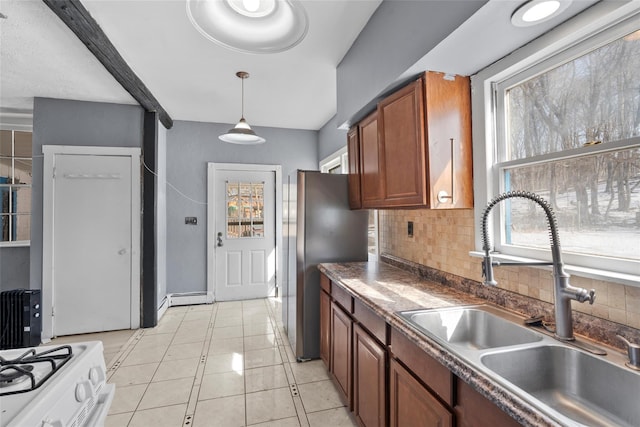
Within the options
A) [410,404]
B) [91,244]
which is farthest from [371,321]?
[91,244]

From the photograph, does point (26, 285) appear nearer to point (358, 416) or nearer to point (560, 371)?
point (358, 416)

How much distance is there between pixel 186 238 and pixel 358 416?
348cm

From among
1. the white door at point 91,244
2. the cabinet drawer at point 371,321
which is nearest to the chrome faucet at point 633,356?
the cabinet drawer at point 371,321

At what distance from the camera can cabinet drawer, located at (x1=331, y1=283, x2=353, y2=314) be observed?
1960 millimetres

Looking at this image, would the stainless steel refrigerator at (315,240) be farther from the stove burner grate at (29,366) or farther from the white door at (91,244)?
the white door at (91,244)

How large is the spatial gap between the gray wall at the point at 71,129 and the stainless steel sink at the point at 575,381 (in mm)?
3978

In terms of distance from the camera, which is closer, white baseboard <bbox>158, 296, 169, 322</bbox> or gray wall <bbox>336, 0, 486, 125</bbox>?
gray wall <bbox>336, 0, 486, 125</bbox>

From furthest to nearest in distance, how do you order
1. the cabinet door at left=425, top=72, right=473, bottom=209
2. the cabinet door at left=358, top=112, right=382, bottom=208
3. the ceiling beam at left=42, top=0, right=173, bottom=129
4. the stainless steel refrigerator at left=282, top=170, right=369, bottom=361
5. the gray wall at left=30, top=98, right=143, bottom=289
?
the gray wall at left=30, top=98, right=143, bottom=289, the stainless steel refrigerator at left=282, top=170, right=369, bottom=361, the cabinet door at left=358, top=112, right=382, bottom=208, the ceiling beam at left=42, top=0, right=173, bottom=129, the cabinet door at left=425, top=72, right=473, bottom=209

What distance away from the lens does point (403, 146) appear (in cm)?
183

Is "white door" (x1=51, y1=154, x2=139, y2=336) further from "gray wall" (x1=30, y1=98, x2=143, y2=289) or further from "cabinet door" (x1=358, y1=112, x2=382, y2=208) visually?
"cabinet door" (x1=358, y1=112, x2=382, y2=208)

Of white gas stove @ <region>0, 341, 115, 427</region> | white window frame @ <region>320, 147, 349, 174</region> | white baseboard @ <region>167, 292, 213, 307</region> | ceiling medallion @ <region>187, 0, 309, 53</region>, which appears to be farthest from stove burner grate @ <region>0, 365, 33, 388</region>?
white baseboard @ <region>167, 292, 213, 307</region>

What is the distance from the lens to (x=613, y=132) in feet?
3.80

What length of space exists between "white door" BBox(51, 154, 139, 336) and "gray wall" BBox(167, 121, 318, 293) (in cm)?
88

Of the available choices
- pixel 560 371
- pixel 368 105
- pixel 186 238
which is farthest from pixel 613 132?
pixel 186 238
